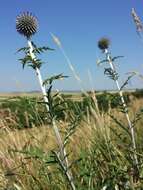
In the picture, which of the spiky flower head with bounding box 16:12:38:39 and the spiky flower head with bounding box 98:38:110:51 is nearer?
the spiky flower head with bounding box 16:12:38:39

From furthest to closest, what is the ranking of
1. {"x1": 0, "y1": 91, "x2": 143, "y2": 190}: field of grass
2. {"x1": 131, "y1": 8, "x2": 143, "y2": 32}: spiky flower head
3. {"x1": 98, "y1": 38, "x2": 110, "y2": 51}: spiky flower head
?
1. {"x1": 98, "y1": 38, "x2": 110, "y2": 51}: spiky flower head
2. {"x1": 131, "y1": 8, "x2": 143, "y2": 32}: spiky flower head
3. {"x1": 0, "y1": 91, "x2": 143, "y2": 190}: field of grass

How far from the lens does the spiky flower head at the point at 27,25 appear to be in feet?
11.2

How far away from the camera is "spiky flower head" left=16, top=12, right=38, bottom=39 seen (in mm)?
3407

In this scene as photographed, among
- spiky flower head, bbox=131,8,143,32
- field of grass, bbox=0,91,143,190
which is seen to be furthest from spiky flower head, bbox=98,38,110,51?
spiky flower head, bbox=131,8,143,32

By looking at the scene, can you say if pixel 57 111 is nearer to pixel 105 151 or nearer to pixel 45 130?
pixel 105 151

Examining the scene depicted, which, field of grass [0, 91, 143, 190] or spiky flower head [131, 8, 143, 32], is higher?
spiky flower head [131, 8, 143, 32]

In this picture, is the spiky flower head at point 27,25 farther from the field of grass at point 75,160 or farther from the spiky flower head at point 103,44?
the spiky flower head at point 103,44

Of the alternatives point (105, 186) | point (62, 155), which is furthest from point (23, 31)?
point (105, 186)

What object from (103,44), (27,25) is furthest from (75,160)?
(103,44)

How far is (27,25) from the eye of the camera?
3.48 meters

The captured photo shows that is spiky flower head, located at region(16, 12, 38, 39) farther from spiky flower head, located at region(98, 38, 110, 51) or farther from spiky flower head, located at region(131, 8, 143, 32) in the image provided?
spiky flower head, located at region(98, 38, 110, 51)

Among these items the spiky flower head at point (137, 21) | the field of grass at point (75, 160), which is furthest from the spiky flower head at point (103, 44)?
the spiky flower head at point (137, 21)

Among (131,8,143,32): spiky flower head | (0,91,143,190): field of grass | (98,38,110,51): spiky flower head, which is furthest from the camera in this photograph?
(98,38,110,51): spiky flower head

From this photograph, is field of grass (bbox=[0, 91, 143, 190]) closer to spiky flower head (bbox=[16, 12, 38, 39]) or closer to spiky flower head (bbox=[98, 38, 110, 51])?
spiky flower head (bbox=[16, 12, 38, 39])
